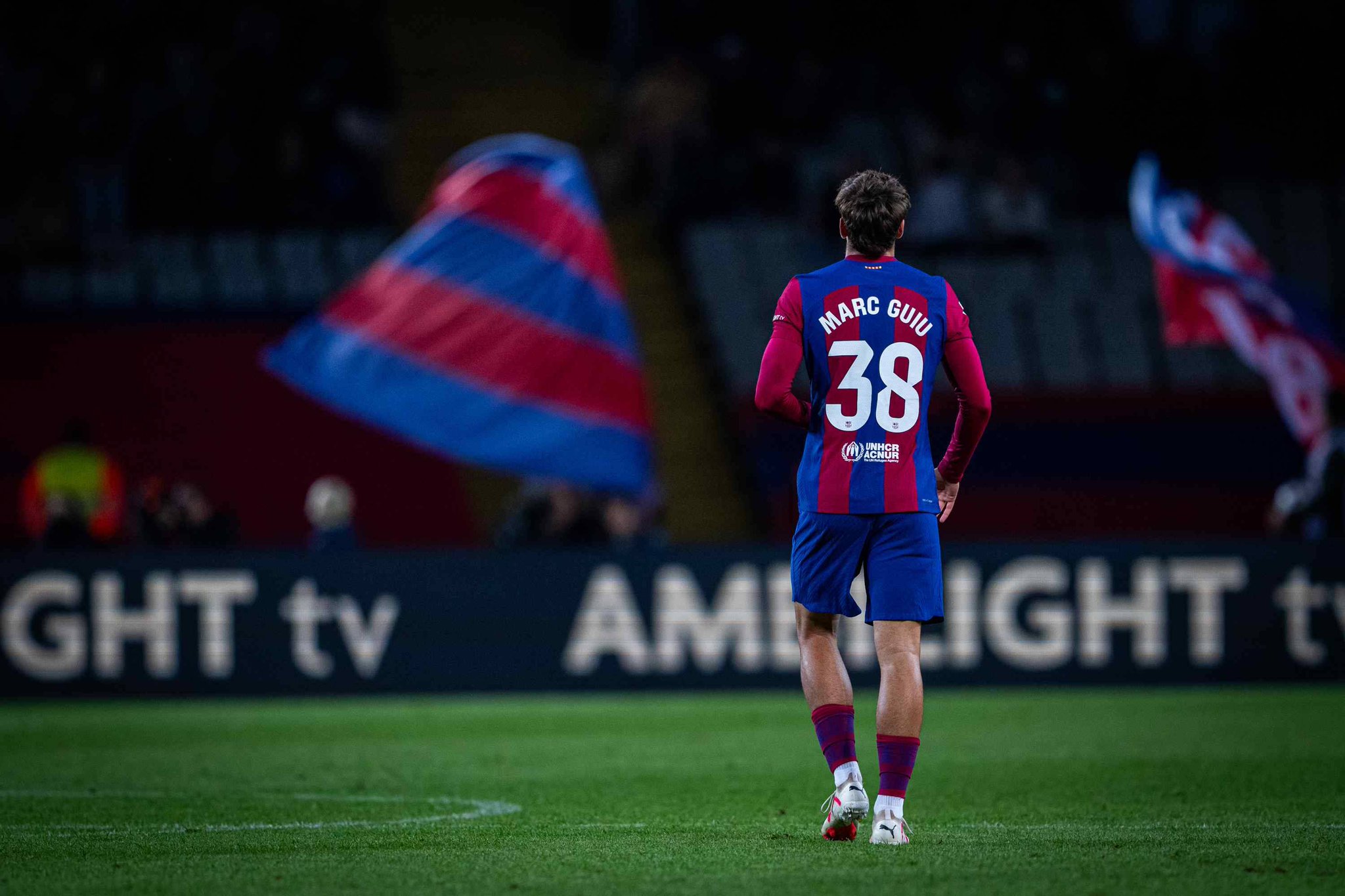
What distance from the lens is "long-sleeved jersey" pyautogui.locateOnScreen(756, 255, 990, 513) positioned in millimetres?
6215

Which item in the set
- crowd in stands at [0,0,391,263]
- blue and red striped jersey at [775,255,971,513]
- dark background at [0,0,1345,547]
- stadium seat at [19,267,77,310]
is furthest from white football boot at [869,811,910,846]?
crowd in stands at [0,0,391,263]

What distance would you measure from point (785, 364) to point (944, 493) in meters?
0.72

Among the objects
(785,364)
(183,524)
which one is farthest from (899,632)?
(183,524)

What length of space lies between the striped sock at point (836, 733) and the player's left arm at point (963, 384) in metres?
0.71

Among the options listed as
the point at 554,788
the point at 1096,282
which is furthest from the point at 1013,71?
the point at 554,788

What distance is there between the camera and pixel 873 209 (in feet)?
20.5

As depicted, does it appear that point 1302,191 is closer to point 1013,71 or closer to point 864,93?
point 1013,71

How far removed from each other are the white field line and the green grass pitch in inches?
0.9

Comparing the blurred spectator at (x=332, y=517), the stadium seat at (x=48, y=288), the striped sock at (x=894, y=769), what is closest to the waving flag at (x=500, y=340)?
the blurred spectator at (x=332, y=517)

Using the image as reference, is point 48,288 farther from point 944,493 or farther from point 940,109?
point 944,493

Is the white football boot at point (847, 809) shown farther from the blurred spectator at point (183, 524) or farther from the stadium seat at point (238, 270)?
the stadium seat at point (238, 270)

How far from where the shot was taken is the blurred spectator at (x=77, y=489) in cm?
1574

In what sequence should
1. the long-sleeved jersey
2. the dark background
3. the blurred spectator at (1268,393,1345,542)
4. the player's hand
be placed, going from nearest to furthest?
1. the long-sleeved jersey
2. the player's hand
3. the blurred spectator at (1268,393,1345,542)
4. the dark background

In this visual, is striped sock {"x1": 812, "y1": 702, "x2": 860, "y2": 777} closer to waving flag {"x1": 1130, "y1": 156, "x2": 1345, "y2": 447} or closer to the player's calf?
the player's calf
